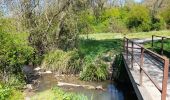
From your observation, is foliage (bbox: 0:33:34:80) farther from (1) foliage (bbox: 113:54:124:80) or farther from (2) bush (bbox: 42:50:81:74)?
(1) foliage (bbox: 113:54:124:80)

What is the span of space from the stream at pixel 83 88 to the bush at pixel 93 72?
10.7 inches

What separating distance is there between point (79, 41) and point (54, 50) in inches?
73.2

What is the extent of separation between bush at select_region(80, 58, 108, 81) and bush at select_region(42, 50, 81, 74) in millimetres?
755

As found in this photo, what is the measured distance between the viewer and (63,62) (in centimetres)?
1645

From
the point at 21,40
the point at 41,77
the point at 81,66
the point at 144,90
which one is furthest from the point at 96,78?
the point at 144,90

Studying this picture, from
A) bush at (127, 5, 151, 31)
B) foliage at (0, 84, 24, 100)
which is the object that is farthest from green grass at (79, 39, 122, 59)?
bush at (127, 5, 151, 31)

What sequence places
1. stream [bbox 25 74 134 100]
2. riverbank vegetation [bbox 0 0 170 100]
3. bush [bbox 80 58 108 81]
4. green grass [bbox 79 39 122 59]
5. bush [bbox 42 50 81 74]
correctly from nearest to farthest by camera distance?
1. stream [bbox 25 74 134 100]
2. riverbank vegetation [bbox 0 0 170 100]
3. bush [bbox 80 58 108 81]
4. bush [bbox 42 50 81 74]
5. green grass [bbox 79 39 122 59]

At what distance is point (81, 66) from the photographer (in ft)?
53.7

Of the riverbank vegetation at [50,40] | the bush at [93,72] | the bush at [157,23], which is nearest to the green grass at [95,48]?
the riverbank vegetation at [50,40]

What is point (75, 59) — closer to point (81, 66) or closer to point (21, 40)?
point (81, 66)

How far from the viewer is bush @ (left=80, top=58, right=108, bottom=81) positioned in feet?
51.0

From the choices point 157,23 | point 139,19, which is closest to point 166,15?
point 157,23

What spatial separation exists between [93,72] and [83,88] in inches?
53.1

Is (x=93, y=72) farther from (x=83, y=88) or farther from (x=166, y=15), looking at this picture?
(x=166, y=15)
